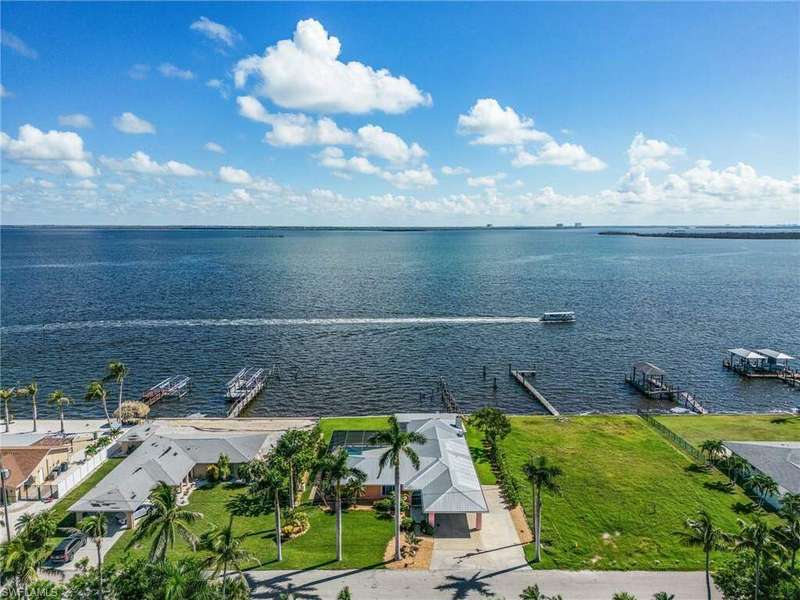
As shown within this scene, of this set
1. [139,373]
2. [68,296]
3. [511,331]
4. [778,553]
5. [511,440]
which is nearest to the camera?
[778,553]

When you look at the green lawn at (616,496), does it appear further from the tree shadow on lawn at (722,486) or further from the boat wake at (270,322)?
the boat wake at (270,322)

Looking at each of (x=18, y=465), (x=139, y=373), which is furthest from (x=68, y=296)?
(x=18, y=465)

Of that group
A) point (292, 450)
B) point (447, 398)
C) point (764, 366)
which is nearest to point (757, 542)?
point (292, 450)

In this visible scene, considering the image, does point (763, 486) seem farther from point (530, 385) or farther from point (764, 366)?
point (764, 366)

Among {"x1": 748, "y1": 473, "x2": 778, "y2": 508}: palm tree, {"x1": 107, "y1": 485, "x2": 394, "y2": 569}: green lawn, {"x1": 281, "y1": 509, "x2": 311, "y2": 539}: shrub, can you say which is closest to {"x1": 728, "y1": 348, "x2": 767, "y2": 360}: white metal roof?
{"x1": 748, "y1": 473, "x2": 778, "y2": 508}: palm tree

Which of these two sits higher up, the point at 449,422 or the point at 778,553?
the point at 778,553

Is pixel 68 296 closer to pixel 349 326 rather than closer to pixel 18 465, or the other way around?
pixel 349 326
